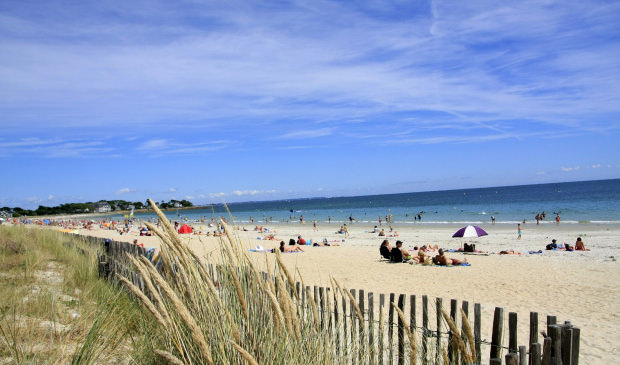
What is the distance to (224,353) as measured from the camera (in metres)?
2.06

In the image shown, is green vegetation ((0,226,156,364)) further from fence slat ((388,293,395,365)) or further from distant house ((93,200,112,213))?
distant house ((93,200,112,213))

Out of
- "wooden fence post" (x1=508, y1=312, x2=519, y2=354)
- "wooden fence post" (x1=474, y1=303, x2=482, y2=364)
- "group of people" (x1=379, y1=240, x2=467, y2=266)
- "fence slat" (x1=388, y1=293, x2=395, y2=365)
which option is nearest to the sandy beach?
"group of people" (x1=379, y1=240, x2=467, y2=266)

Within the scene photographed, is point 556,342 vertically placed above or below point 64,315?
above

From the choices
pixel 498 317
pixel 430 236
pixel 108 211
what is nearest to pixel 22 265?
pixel 498 317

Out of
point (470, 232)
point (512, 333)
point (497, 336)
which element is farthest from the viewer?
point (470, 232)

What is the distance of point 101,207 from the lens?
496ft

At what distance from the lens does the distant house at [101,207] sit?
151125mm

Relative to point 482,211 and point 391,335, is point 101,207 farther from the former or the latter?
point 391,335

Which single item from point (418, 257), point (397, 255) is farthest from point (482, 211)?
point (418, 257)

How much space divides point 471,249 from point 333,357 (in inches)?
791

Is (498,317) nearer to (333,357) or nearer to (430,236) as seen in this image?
(333,357)

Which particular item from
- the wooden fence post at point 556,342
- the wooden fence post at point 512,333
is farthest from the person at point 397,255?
the wooden fence post at point 556,342

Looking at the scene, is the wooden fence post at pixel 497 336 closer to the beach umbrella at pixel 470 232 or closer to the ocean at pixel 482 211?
the ocean at pixel 482 211

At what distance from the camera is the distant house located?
496 ft
